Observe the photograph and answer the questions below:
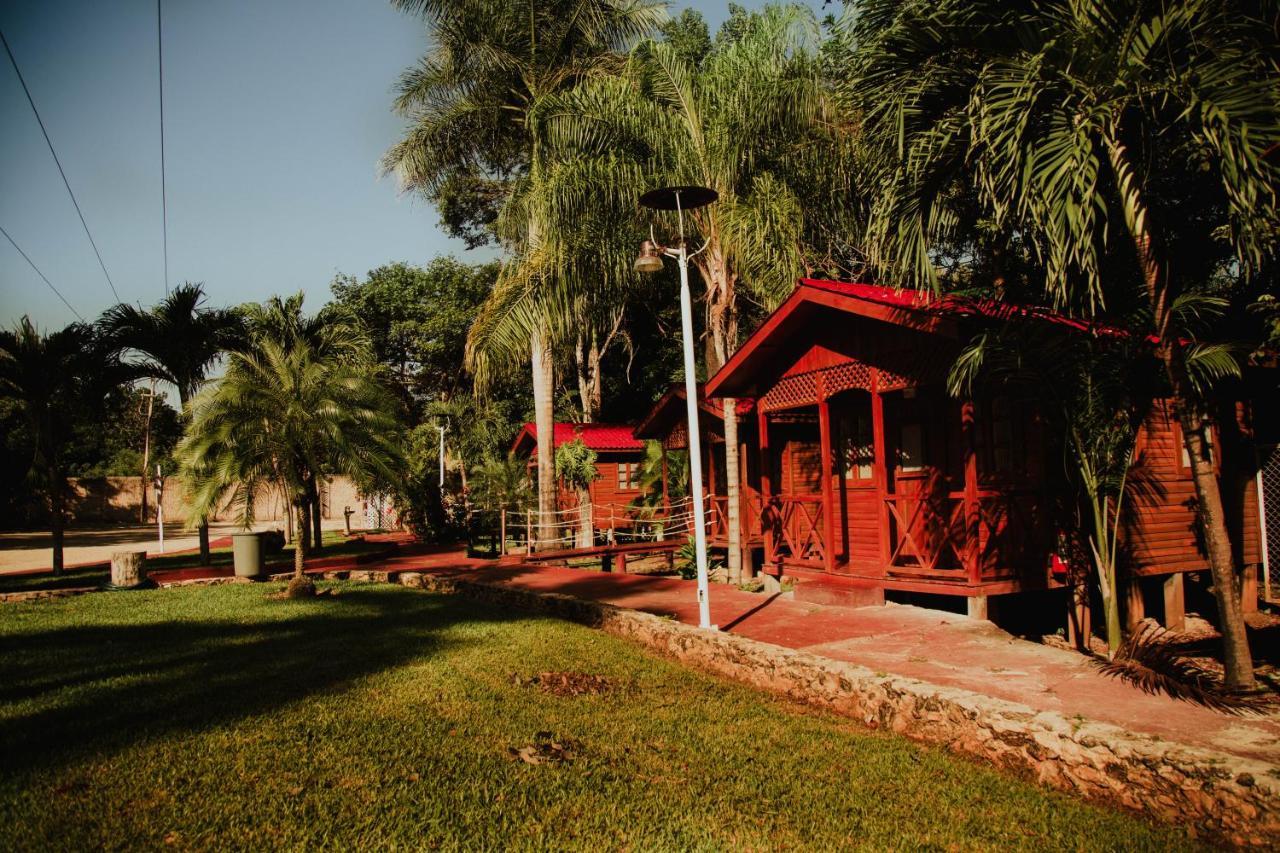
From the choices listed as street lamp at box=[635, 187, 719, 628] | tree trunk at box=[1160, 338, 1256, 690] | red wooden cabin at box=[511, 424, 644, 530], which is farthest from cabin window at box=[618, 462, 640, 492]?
tree trunk at box=[1160, 338, 1256, 690]

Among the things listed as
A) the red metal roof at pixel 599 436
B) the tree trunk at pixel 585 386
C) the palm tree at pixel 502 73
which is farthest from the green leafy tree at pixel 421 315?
the palm tree at pixel 502 73

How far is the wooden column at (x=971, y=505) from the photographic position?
388 inches

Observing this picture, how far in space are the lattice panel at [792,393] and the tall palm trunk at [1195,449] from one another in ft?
17.8

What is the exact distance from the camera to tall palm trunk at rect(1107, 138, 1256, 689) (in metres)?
6.30

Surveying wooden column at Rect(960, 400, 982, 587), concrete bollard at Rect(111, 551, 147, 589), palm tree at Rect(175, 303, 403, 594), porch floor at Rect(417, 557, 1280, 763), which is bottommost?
A: porch floor at Rect(417, 557, 1280, 763)

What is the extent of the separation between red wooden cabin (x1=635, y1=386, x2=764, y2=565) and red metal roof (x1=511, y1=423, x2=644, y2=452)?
626cm

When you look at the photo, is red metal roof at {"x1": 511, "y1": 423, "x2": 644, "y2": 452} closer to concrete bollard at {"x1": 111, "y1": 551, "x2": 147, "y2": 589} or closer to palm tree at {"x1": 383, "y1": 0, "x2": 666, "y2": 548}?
palm tree at {"x1": 383, "y1": 0, "x2": 666, "y2": 548}

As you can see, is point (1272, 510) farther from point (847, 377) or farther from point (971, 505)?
point (847, 377)

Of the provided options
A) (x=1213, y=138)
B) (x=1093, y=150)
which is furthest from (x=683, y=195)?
(x=1213, y=138)

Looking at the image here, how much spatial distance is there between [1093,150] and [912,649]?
15.4ft

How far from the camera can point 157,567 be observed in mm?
19891

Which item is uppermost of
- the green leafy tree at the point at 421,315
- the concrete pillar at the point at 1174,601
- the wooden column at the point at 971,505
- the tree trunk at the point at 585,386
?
the green leafy tree at the point at 421,315

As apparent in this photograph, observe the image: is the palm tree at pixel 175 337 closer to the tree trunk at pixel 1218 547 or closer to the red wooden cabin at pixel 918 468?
the red wooden cabin at pixel 918 468

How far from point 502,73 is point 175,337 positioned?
387 inches
